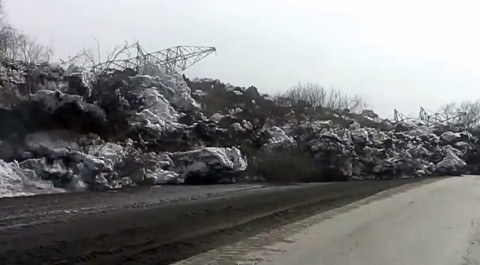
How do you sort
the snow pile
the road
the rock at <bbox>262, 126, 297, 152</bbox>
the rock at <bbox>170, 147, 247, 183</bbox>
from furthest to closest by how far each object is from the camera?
the rock at <bbox>262, 126, 297, 152</bbox> → the rock at <bbox>170, 147, 247, 183</bbox> → the snow pile → the road

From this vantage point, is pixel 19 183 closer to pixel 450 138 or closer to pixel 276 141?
pixel 276 141

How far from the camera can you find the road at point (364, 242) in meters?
12.0

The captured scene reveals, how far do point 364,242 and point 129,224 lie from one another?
687 centimetres

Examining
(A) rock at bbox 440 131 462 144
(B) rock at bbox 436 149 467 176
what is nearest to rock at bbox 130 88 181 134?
(B) rock at bbox 436 149 467 176

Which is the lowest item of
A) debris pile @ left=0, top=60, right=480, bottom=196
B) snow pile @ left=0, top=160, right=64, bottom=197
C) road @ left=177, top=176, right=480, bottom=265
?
road @ left=177, top=176, right=480, bottom=265

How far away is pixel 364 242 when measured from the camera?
14578 mm

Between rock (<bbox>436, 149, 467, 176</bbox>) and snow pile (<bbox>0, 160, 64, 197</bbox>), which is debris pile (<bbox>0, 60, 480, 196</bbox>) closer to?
snow pile (<bbox>0, 160, 64, 197</bbox>)

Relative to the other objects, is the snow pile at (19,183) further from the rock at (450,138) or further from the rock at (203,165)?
the rock at (450,138)

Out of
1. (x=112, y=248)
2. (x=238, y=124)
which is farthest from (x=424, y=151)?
(x=112, y=248)

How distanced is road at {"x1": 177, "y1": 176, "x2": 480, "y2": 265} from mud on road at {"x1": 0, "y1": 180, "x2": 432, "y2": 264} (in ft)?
2.86

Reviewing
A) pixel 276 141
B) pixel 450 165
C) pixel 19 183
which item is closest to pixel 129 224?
pixel 19 183

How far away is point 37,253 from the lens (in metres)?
12.1

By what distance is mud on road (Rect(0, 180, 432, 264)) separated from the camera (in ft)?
40.3

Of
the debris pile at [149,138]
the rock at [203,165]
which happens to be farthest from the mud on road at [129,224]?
the rock at [203,165]
